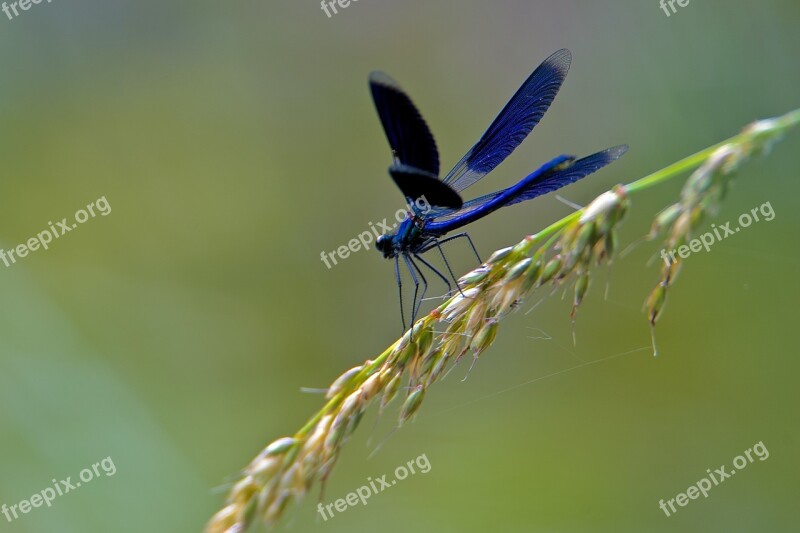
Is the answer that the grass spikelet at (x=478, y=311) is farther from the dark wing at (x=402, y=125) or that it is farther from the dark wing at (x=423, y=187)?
the dark wing at (x=402, y=125)

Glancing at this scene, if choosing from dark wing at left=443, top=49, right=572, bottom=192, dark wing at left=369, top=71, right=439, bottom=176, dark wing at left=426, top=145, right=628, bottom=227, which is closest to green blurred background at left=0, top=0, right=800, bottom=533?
dark wing at left=443, top=49, right=572, bottom=192

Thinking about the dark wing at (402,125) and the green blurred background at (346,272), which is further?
the green blurred background at (346,272)

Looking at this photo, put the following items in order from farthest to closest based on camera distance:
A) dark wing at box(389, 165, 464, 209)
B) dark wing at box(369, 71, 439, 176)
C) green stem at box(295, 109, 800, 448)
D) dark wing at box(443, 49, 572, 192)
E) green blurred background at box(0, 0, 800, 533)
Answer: green blurred background at box(0, 0, 800, 533), dark wing at box(443, 49, 572, 192), dark wing at box(369, 71, 439, 176), dark wing at box(389, 165, 464, 209), green stem at box(295, 109, 800, 448)

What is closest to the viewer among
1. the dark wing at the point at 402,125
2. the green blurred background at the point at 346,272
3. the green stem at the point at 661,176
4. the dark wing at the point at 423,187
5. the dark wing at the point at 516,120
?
the green stem at the point at 661,176

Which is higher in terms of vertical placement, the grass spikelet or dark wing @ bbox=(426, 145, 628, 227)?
dark wing @ bbox=(426, 145, 628, 227)

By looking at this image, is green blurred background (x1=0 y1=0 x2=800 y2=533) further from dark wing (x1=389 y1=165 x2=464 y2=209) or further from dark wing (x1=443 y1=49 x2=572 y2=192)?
dark wing (x1=389 y1=165 x2=464 y2=209)

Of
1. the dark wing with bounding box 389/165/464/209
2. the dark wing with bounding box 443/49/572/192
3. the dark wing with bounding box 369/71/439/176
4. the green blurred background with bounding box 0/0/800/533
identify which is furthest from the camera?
the green blurred background with bounding box 0/0/800/533

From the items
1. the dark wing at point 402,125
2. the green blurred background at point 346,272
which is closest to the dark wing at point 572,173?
the dark wing at point 402,125
